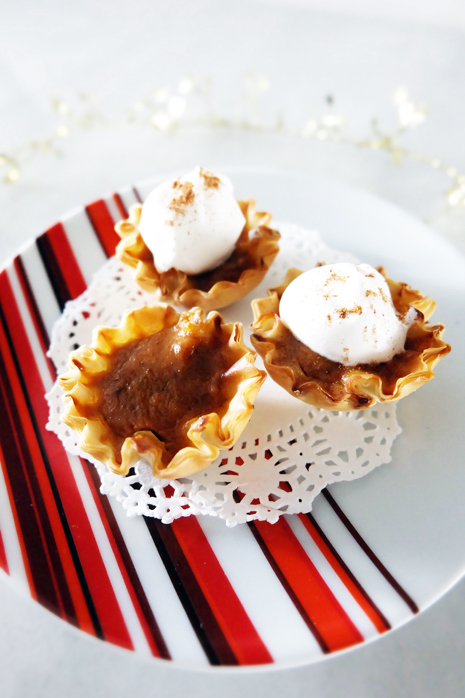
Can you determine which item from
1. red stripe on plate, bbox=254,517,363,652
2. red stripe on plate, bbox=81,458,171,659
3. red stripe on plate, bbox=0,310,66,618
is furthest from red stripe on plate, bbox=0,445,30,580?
red stripe on plate, bbox=254,517,363,652

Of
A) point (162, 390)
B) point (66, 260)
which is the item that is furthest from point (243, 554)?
point (66, 260)

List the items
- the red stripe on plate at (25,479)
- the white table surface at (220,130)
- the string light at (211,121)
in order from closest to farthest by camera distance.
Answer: the red stripe on plate at (25,479) → the white table surface at (220,130) → the string light at (211,121)

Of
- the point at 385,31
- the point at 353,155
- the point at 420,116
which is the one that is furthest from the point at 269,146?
the point at 385,31

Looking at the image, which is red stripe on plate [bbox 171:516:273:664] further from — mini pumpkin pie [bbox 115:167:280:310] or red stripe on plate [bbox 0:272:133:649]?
mini pumpkin pie [bbox 115:167:280:310]

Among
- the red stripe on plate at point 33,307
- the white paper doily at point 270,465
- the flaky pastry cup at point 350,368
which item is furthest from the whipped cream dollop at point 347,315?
the red stripe on plate at point 33,307

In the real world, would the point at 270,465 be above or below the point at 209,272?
below

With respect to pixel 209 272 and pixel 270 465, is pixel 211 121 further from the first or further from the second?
pixel 270 465

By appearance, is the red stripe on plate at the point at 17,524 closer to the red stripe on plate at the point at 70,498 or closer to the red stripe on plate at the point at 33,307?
the red stripe on plate at the point at 70,498
